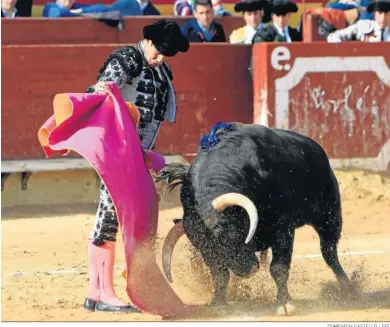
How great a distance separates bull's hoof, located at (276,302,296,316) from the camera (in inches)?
185

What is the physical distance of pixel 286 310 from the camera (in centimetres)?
471

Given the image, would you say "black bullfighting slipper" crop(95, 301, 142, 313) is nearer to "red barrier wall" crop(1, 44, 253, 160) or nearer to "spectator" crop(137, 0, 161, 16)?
"red barrier wall" crop(1, 44, 253, 160)

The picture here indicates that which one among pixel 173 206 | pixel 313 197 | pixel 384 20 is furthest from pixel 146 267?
pixel 384 20

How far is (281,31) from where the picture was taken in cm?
865

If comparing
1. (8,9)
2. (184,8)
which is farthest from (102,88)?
(184,8)

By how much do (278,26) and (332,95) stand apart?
69 cm

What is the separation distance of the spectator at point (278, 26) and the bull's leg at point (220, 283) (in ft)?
12.6

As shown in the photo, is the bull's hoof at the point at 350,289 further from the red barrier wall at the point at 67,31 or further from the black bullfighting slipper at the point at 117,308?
the red barrier wall at the point at 67,31

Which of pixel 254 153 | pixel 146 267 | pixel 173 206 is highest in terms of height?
pixel 254 153

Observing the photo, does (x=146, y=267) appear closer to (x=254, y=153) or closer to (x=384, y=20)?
(x=254, y=153)

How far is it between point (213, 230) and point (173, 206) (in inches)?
129

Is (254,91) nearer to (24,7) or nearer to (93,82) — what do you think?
(93,82)

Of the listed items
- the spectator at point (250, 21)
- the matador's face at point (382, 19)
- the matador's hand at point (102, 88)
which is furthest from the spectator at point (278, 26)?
the matador's hand at point (102, 88)

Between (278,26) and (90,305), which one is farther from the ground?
(278,26)
